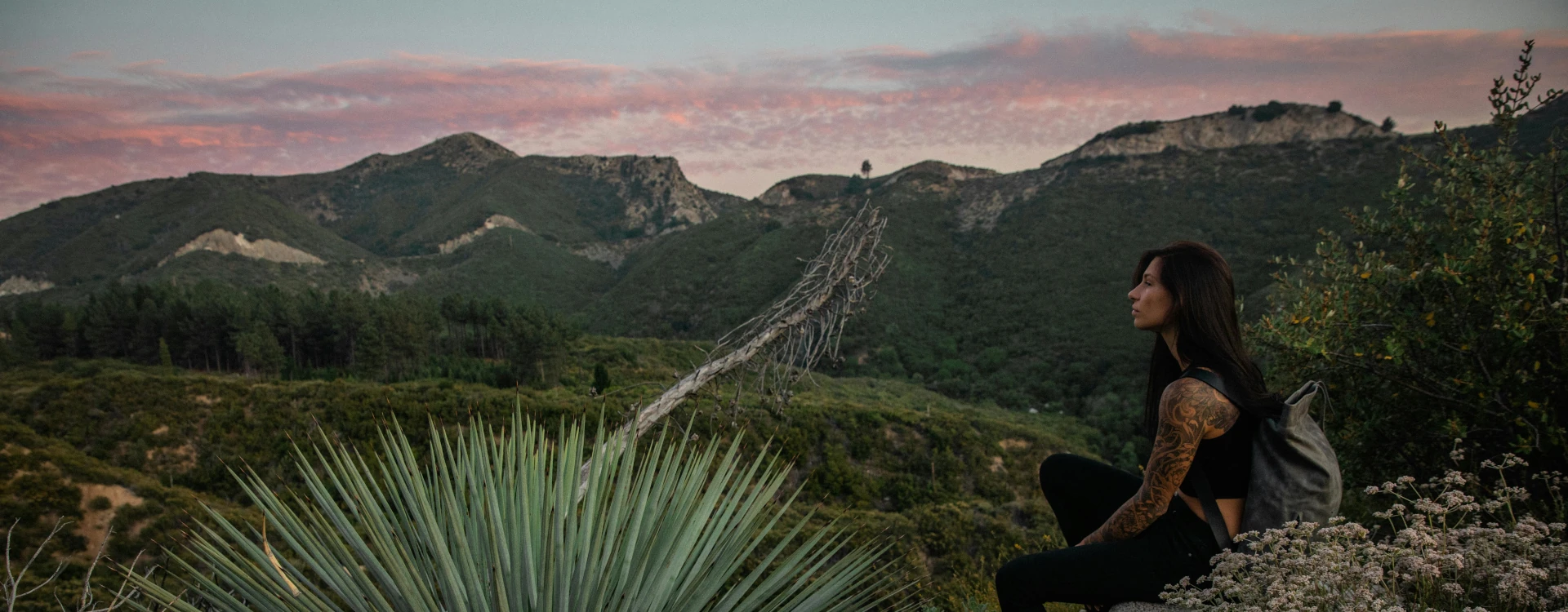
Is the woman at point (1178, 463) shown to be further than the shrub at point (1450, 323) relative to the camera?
No

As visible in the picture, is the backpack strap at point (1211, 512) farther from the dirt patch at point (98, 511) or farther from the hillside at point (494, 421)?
the dirt patch at point (98, 511)

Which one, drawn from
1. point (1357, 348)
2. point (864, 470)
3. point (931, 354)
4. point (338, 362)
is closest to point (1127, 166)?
point (931, 354)

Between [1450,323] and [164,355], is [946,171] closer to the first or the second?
[164,355]

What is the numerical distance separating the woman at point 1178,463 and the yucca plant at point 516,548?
24.2 inches

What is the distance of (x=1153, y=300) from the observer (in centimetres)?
216

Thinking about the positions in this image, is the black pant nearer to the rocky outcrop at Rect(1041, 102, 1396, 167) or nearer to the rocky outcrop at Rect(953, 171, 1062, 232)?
the rocky outcrop at Rect(953, 171, 1062, 232)

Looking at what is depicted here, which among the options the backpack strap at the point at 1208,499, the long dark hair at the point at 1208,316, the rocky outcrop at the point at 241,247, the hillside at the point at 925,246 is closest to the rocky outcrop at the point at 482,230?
the hillside at the point at 925,246

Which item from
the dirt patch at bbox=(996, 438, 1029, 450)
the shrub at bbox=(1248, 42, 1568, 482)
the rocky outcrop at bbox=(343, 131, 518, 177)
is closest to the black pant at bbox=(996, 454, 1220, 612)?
the shrub at bbox=(1248, 42, 1568, 482)

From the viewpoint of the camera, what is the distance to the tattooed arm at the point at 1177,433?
1.92m

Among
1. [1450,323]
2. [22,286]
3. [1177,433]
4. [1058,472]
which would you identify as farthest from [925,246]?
[22,286]

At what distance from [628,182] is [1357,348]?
154587mm

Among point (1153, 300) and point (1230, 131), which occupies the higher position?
point (1230, 131)

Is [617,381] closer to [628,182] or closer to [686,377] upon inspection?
[686,377]

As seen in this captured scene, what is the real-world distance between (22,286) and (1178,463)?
116592mm
